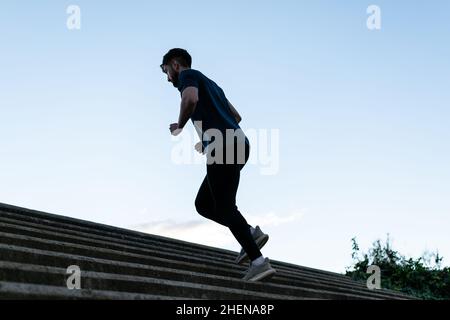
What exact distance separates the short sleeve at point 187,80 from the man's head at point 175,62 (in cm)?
20

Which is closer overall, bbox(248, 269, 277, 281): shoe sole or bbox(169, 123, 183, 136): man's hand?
bbox(169, 123, 183, 136): man's hand

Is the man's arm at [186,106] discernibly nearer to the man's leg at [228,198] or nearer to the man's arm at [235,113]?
the man's leg at [228,198]

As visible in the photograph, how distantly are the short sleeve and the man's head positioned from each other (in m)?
0.20

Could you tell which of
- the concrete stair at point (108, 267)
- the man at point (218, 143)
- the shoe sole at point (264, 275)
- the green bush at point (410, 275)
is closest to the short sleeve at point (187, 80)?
the man at point (218, 143)

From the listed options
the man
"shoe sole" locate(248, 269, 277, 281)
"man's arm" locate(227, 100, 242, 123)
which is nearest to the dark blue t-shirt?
the man

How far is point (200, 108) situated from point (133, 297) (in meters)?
1.61

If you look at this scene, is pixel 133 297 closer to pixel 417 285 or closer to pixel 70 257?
pixel 70 257

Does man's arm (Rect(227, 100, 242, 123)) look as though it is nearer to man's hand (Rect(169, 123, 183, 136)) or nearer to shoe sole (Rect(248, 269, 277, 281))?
man's hand (Rect(169, 123, 183, 136))

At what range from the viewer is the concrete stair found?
109 inches

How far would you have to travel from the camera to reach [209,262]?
5.37 meters

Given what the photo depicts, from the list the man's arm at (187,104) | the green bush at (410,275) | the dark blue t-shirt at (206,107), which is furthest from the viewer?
the green bush at (410,275)

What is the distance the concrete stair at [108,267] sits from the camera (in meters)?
2.76

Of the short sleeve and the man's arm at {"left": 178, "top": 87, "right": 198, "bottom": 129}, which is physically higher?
the short sleeve
